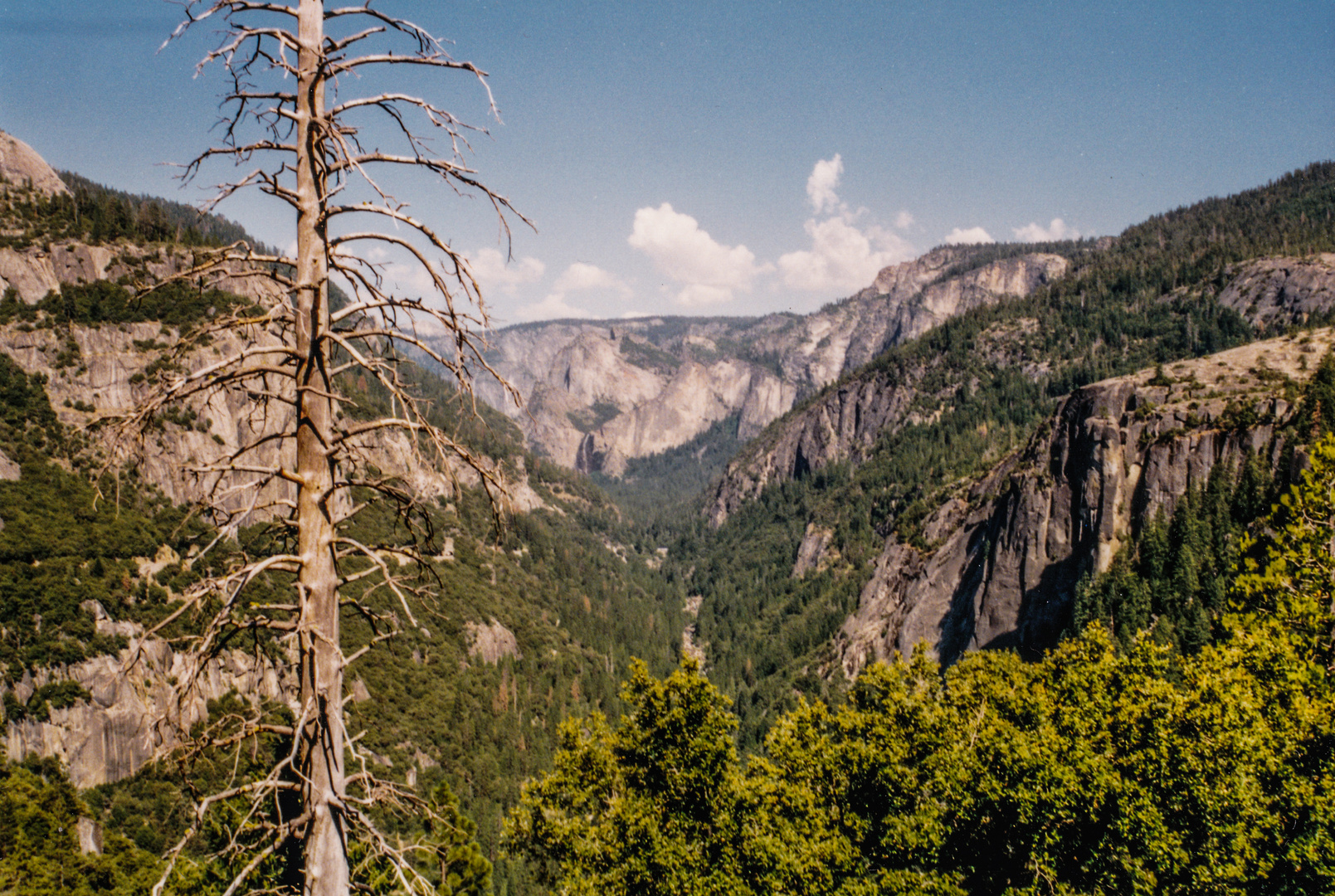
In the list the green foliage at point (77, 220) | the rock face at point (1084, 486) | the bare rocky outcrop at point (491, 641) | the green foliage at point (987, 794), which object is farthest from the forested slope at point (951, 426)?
the green foliage at point (77, 220)

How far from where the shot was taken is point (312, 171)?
543 centimetres

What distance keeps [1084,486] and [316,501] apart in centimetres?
7657

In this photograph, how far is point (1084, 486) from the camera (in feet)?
218

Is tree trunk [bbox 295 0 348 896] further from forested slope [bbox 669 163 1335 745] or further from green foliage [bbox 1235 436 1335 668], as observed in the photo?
forested slope [bbox 669 163 1335 745]

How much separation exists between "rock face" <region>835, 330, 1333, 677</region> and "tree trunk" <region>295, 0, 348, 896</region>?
54053 mm

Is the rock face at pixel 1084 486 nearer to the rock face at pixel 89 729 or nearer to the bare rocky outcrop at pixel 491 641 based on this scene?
the bare rocky outcrop at pixel 491 641

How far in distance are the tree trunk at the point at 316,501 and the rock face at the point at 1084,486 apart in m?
54.1

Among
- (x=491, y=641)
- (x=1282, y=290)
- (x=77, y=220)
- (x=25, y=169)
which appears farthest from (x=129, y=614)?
(x=1282, y=290)

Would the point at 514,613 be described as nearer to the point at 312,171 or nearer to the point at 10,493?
the point at 10,493

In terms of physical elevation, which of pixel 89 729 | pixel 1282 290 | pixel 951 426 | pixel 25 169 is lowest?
pixel 89 729

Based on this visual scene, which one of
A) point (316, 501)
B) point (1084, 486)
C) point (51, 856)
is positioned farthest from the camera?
point (1084, 486)

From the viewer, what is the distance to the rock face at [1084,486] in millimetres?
58688

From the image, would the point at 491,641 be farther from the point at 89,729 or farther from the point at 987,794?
the point at 987,794

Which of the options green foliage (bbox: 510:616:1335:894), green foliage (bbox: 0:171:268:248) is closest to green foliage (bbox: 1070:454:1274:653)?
green foliage (bbox: 510:616:1335:894)
